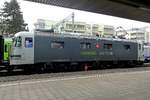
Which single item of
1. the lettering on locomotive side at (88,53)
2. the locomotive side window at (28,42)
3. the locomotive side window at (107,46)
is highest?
the locomotive side window at (28,42)

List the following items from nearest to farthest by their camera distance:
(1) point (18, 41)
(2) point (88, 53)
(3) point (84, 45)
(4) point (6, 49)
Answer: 1. (1) point (18, 41)
2. (4) point (6, 49)
3. (3) point (84, 45)
4. (2) point (88, 53)

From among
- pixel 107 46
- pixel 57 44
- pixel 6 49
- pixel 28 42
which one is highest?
pixel 28 42

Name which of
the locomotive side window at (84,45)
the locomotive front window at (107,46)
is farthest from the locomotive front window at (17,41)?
the locomotive front window at (107,46)

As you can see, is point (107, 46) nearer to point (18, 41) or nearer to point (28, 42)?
point (28, 42)

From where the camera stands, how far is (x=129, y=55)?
89.1ft

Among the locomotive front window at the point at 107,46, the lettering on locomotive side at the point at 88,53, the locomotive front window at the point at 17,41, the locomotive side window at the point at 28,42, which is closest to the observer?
the locomotive front window at the point at 17,41

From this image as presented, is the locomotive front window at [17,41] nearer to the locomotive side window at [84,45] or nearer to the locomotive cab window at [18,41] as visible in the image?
the locomotive cab window at [18,41]

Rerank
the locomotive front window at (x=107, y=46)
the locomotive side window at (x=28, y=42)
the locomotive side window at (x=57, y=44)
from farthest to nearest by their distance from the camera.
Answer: the locomotive front window at (x=107, y=46), the locomotive side window at (x=57, y=44), the locomotive side window at (x=28, y=42)

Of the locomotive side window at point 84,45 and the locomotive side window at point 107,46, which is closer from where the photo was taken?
the locomotive side window at point 84,45

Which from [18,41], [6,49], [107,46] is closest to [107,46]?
[107,46]

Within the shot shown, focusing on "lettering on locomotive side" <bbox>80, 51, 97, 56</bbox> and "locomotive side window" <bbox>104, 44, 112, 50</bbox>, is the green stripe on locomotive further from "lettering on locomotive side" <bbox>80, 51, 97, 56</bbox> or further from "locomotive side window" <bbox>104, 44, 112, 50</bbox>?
"locomotive side window" <bbox>104, 44, 112, 50</bbox>

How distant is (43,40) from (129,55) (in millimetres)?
11511

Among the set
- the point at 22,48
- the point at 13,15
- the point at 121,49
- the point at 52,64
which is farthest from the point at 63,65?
the point at 13,15

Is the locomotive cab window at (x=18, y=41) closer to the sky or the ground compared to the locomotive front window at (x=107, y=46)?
closer to the sky
